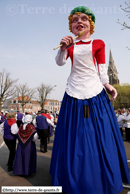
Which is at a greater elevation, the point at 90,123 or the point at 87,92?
the point at 87,92

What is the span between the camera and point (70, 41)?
245cm

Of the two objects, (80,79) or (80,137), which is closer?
(80,137)

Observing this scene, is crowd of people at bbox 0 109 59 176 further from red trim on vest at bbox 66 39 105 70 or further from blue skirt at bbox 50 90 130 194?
red trim on vest at bbox 66 39 105 70

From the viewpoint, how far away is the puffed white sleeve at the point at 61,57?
2.71m

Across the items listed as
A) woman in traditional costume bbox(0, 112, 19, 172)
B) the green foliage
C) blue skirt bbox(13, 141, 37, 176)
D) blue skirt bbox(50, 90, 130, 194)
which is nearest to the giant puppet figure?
blue skirt bbox(50, 90, 130, 194)

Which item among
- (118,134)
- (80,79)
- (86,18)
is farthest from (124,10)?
(118,134)

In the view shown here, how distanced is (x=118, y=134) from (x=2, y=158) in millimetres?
4509

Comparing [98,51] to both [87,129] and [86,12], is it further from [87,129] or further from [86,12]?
[87,129]

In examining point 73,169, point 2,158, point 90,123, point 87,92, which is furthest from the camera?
point 2,158

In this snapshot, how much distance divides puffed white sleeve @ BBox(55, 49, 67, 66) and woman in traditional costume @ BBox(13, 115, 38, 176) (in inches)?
87.2

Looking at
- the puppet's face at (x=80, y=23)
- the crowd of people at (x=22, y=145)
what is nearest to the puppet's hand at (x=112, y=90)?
the puppet's face at (x=80, y=23)

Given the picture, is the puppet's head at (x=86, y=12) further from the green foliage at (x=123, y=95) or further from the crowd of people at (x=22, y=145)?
the green foliage at (x=123, y=95)

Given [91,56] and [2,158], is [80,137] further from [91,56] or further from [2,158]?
[2,158]

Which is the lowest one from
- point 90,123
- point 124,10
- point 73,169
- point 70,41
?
point 73,169
